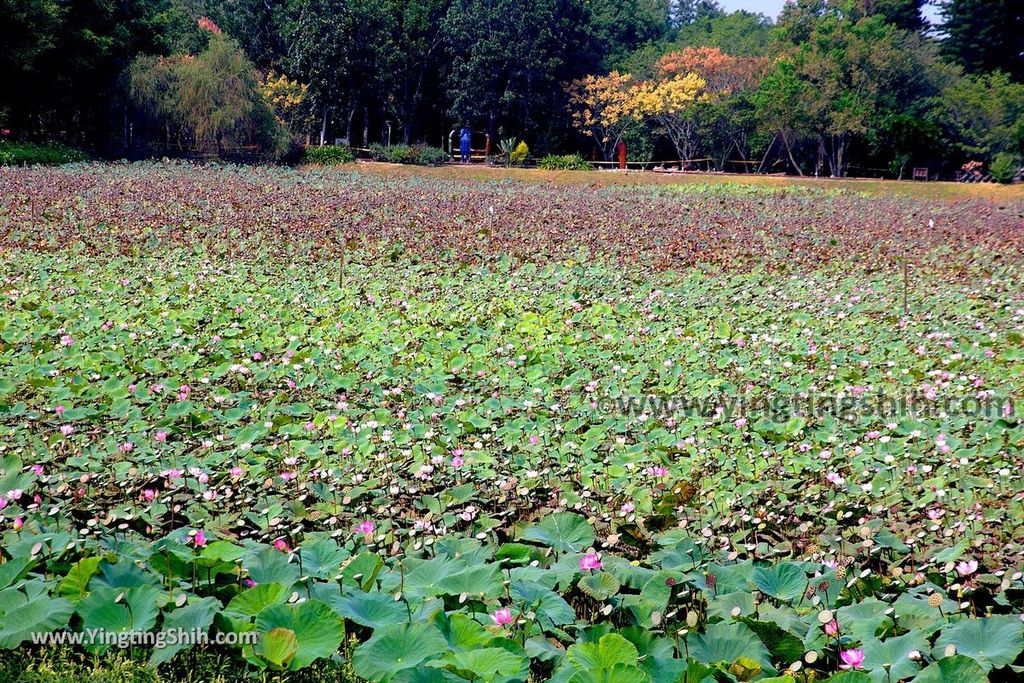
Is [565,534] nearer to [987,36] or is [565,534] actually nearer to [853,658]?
[853,658]

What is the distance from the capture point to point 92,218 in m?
10.1

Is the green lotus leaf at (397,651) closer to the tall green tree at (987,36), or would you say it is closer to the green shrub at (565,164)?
the green shrub at (565,164)

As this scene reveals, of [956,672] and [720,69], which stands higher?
[720,69]

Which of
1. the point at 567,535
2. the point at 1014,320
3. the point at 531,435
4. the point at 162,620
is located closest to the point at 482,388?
the point at 531,435

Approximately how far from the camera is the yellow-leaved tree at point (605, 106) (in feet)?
100

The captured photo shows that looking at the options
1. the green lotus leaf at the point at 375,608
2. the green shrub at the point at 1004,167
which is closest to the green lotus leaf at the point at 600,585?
the green lotus leaf at the point at 375,608

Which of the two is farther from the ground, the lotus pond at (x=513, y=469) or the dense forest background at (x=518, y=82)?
the dense forest background at (x=518, y=82)

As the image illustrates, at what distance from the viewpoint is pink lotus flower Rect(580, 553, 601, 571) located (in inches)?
90.2

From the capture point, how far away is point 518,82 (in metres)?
31.0

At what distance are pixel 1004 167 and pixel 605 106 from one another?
41.8ft

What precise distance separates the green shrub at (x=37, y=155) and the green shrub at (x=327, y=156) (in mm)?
6186

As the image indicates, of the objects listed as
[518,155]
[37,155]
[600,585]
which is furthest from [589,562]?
[518,155]

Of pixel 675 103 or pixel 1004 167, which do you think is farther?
pixel 675 103

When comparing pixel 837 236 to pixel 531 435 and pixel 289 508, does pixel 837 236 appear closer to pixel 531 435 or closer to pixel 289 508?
pixel 531 435
